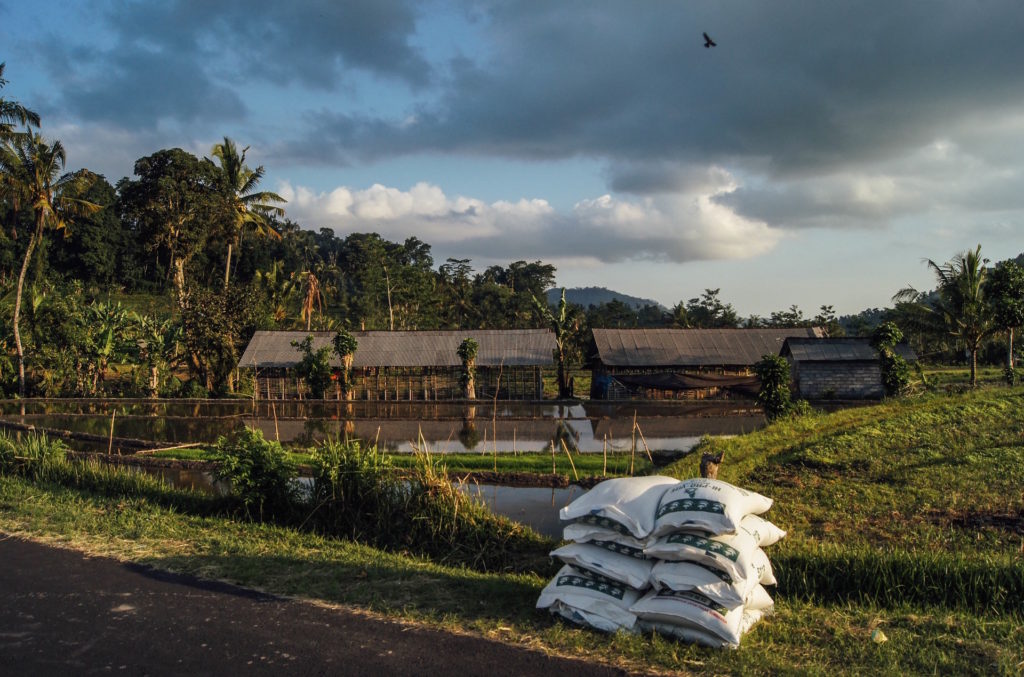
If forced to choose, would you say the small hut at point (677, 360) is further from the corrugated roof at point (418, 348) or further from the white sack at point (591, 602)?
the white sack at point (591, 602)

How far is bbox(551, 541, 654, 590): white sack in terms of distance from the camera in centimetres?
557

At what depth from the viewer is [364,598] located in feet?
20.0

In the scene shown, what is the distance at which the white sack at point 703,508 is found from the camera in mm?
5305

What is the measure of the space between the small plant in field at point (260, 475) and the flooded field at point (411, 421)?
309 inches

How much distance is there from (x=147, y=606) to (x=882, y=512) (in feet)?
27.4

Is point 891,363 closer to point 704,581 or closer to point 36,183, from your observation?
point 704,581

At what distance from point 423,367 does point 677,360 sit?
10567mm

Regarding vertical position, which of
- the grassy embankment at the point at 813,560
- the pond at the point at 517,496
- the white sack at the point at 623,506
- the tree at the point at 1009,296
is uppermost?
the tree at the point at 1009,296

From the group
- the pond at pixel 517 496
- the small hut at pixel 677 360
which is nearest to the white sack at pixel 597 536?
the pond at pixel 517 496

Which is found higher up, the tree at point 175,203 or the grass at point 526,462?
the tree at point 175,203

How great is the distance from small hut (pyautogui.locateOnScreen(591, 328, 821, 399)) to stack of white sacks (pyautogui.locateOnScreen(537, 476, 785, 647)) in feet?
73.5

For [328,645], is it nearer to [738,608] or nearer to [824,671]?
[738,608]

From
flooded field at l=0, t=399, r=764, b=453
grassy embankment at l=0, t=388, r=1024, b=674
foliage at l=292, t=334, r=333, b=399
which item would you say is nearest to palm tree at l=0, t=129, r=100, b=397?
flooded field at l=0, t=399, r=764, b=453

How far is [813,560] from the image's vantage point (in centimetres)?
666
